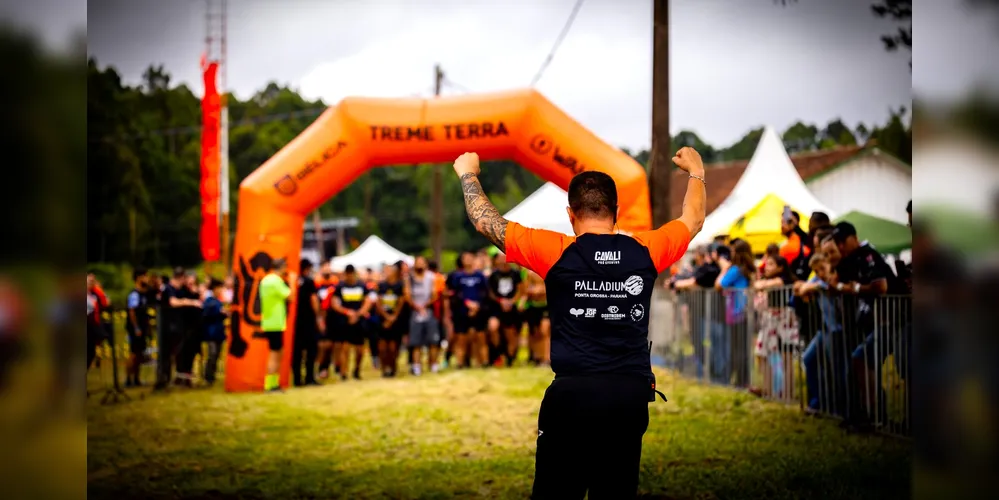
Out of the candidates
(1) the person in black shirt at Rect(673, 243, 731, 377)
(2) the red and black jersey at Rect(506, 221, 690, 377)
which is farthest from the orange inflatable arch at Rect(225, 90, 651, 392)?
(2) the red and black jersey at Rect(506, 221, 690, 377)

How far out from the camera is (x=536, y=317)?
14.2 metres

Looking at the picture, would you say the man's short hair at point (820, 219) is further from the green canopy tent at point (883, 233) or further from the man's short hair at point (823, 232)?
the green canopy tent at point (883, 233)

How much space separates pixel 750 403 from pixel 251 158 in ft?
65.7

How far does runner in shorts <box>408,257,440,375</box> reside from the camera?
44.6 feet

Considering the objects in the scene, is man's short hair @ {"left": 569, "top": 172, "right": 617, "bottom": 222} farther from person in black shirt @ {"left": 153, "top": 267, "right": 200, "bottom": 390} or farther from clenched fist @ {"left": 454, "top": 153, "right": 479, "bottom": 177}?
person in black shirt @ {"left": 153, "top": 267, "right": 200, "bottom": 390}

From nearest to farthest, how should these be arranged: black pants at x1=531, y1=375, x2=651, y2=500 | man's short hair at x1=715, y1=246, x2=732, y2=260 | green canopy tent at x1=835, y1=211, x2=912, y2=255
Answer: black pants at x1=531, y1=375, x2=651, y2=500 < green canopy tent at x1=835, y1=211, x2=912, y2=255 < man's short hair at x1=715, y1=246, x2=732, y2=260

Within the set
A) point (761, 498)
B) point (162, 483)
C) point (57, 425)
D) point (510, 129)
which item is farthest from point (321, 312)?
point (57, 425)

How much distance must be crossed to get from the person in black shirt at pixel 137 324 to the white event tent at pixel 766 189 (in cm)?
806

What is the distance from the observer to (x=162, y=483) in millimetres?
6324

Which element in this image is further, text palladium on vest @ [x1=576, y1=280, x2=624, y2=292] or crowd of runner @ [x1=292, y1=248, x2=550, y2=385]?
crowd of runner @ [x1=292, y1=248, x2=550, y2=385]

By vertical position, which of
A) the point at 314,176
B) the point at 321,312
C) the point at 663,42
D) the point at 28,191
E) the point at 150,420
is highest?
the point at 663,42

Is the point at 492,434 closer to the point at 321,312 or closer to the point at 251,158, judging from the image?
the point at 321,312

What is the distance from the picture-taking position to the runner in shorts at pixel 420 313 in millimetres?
13594

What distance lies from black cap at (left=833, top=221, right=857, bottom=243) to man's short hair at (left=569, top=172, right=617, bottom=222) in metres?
4.75
